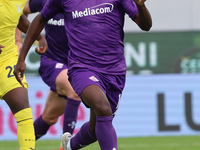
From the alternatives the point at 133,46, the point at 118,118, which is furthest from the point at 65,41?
the point at 133,46

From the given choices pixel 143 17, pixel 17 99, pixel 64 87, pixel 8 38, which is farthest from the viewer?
pixel 64 87

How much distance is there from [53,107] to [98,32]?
2.33 metres

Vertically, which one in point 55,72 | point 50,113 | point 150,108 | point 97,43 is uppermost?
point 97,43

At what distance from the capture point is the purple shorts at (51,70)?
27.3ft

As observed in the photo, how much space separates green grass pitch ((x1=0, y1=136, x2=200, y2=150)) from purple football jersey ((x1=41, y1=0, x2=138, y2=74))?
3716 millimetres

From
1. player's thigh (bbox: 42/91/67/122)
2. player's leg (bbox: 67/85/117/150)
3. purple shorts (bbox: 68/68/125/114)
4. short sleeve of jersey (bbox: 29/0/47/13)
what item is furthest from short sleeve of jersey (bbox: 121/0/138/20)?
player's thigh (bbox: 42/91/67/122)

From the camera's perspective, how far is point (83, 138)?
6996mm

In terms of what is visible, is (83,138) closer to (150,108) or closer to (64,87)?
(64,87)

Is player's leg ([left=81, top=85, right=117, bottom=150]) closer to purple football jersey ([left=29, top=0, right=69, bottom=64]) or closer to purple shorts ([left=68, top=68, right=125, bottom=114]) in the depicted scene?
purple shorts ([left=68, top=68, right=125, bottom=114])

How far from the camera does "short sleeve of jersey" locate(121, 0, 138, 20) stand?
6.18 meters

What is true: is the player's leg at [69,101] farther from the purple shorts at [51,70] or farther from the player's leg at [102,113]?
the player's leg at [102,113]

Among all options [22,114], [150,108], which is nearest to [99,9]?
[22,114]

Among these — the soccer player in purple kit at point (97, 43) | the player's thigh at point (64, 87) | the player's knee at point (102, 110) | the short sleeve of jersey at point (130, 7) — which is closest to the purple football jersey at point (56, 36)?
the player's thigh at point (64, 87)

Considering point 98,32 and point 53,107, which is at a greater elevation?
point 98,32
